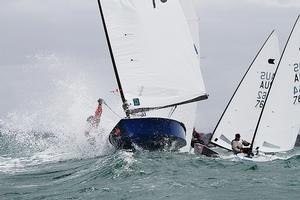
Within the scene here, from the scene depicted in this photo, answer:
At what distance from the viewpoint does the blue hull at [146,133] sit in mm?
22000

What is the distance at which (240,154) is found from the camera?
25.7 meters

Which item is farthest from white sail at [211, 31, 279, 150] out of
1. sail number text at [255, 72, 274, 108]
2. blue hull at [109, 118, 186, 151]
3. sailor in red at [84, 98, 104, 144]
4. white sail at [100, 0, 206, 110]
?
blue hull at [109, 118, 186, 151]

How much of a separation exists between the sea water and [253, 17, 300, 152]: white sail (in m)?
5.44

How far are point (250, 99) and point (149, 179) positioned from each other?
1548 cm

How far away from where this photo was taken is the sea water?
51.4ft

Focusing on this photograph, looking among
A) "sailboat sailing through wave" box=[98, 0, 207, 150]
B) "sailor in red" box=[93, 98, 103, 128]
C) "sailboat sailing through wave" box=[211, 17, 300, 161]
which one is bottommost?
"sailboat sailing through wave" box=[211, 17, 300, 161]

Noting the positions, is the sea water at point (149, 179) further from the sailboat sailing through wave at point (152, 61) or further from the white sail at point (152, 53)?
the white sail at point (152, 53)

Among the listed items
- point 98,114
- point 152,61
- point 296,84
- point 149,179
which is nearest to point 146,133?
point 152,61

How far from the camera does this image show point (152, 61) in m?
23.8

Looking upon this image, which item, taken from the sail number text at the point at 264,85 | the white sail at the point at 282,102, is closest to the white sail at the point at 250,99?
the sail number text at the point at 264,85

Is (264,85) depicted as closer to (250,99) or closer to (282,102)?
(250,99)

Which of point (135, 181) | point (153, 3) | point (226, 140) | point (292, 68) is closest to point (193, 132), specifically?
point (226, 140)

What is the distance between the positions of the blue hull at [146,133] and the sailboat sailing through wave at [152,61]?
33mm

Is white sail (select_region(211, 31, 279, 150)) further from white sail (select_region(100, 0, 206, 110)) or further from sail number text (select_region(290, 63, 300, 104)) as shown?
white sail (select_region(100, 0, 206, 110))
